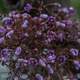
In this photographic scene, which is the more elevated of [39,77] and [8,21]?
[8,21]

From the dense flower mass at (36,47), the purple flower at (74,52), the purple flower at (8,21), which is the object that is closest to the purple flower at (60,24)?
the dense flower mass at (36,47)

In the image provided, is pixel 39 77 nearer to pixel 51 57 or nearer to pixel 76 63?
pixel 51 57

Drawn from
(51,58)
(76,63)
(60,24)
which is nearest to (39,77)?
(51,58)

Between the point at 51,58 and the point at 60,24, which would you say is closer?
the point at 51,58

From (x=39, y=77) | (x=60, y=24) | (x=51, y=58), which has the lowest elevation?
(x=39, y=77)

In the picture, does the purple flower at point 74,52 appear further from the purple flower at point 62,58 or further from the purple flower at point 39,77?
the purple flower at point 39,77

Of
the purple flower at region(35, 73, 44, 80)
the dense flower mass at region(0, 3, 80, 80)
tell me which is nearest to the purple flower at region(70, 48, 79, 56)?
the dense flower mass at region(0, 3, 80, 80)

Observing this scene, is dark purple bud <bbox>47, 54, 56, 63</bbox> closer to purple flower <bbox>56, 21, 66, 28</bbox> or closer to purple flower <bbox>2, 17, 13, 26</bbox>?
purple flower <bbox>56, 21, 66, 28</bbox>

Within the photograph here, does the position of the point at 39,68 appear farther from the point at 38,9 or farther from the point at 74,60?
the point at 38,9
